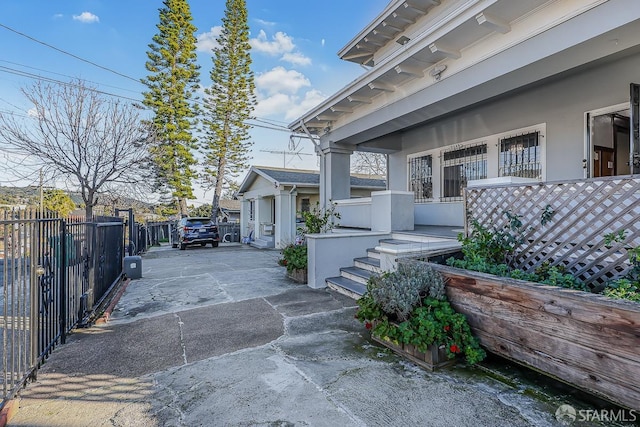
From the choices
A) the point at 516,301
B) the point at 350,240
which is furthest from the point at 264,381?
the point at 350,240

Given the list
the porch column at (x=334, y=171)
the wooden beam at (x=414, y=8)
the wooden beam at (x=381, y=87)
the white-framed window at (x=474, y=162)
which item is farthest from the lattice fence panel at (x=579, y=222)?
the wooden beam at (x=414, y=8)

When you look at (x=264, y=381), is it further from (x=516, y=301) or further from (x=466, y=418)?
(x=516, y=301)

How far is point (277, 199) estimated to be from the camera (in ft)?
43.1

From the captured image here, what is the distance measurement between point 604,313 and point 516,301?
58 cm

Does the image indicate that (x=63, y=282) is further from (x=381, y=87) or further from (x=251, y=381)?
(x=381, y=87)

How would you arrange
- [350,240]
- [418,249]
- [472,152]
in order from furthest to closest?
[472,152], [350,240], [418,249]

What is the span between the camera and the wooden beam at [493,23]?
13.1 ft

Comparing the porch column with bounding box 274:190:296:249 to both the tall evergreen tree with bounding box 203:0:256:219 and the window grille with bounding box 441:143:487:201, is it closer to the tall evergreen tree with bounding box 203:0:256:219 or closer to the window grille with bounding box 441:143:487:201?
the window grille with bounding box 441:143:487:201

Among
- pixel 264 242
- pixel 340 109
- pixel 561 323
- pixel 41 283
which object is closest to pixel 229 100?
pixel 264 242

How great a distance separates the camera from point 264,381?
8.45 ft

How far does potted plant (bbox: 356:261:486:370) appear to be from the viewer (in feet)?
9.06

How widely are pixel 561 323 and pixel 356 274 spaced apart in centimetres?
343

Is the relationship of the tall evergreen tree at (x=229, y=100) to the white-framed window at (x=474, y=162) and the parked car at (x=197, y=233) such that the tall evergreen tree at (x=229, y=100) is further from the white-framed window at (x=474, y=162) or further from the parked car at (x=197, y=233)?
the white-framed window at (x=474, y=162)

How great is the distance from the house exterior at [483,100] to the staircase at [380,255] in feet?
2.50
